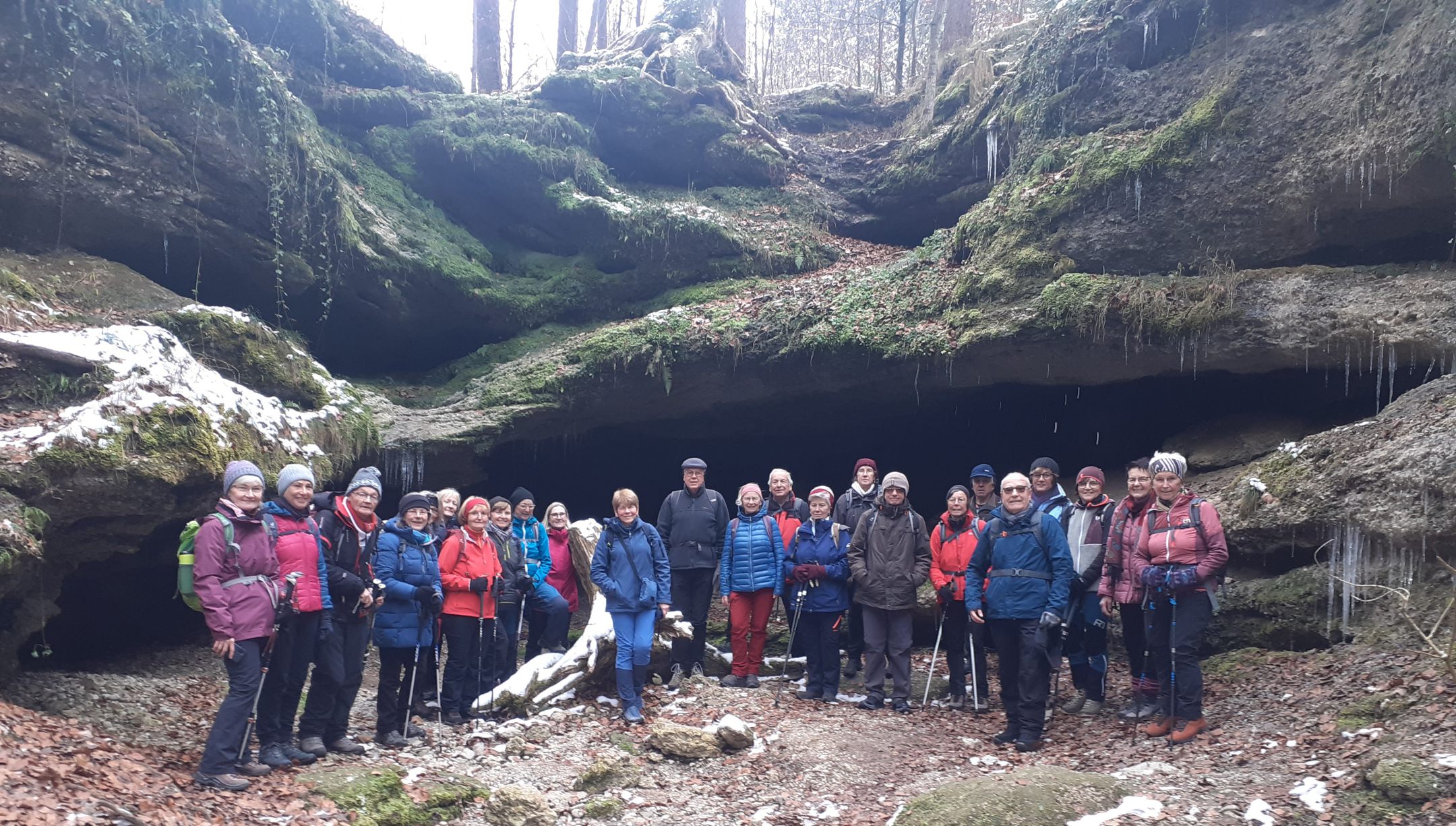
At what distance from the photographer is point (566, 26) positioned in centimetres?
1997

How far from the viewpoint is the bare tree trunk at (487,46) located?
17.5 m

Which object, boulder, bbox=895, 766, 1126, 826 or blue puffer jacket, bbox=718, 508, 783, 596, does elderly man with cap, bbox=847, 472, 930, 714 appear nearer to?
blue puffer jacket, bbox=718, 508, 783, 596

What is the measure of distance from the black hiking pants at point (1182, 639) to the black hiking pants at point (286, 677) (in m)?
6.07

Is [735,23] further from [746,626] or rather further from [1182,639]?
[1182,639]

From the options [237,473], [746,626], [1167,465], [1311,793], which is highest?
[1167,465]

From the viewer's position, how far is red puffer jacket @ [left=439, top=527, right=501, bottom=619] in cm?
675

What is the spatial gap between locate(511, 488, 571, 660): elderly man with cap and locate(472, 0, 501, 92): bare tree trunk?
39.3ft

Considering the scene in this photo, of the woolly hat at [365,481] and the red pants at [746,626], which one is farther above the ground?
the woolly hat at [365,481]

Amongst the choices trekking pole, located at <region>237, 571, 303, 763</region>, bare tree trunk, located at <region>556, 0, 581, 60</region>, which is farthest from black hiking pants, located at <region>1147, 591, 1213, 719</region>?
bare tree trunk, located at <region>556, 0, 581, 60</region>

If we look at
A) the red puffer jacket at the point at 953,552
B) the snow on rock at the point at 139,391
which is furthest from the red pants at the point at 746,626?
the snow on rock at the point at 139,391

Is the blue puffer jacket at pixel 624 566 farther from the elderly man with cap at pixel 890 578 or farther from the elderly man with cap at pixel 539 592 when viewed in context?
the elderly man with cap at pixel 890 578

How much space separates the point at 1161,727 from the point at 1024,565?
5.02ft

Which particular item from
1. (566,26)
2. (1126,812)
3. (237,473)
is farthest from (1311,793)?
(566,26)

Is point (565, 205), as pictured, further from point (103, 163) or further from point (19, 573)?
point (19, 573)
